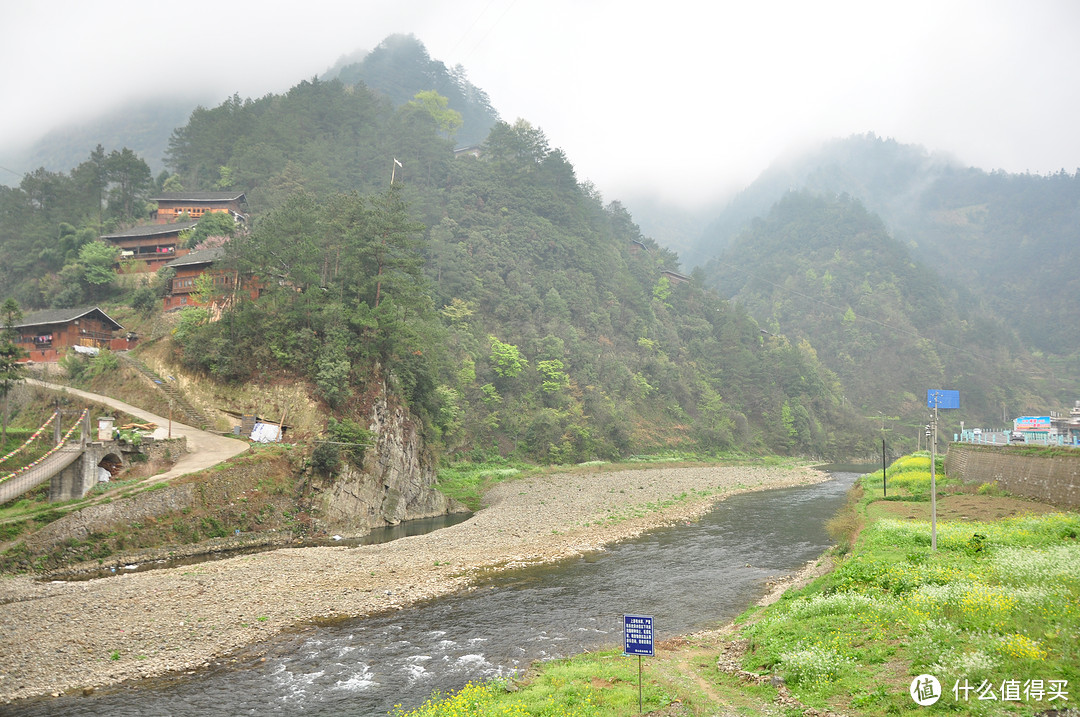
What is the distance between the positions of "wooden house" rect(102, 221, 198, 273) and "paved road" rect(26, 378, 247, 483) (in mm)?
19755

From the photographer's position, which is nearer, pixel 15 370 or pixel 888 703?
pixel 888 703

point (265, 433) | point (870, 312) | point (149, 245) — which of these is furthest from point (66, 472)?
point (870, 312)

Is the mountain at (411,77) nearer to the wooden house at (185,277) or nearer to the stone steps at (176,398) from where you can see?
the wooden house at (185,277)

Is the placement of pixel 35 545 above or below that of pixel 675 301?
below

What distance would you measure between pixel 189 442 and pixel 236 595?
1647 centimetres

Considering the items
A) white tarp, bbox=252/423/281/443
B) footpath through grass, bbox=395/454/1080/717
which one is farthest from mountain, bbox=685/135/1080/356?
white tarp, bbox=252/423/281/443

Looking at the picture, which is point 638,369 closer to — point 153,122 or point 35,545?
point 35,545

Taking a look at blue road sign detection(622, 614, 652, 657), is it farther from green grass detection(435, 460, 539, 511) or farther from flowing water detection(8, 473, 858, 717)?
green grass detection(435, 460, 539, 511)

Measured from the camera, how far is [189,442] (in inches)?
1262

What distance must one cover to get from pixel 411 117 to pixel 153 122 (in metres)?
118

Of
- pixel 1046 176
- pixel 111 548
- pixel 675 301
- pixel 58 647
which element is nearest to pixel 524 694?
pixel 58 647

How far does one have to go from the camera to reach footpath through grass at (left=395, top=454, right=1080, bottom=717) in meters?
8.67

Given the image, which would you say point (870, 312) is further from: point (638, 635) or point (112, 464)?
point (112, 464)

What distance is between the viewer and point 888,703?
9.05 m
